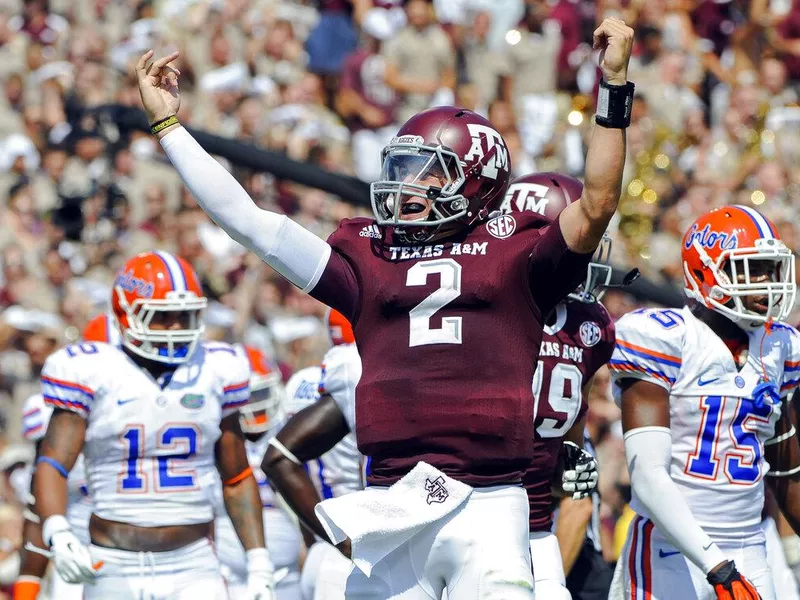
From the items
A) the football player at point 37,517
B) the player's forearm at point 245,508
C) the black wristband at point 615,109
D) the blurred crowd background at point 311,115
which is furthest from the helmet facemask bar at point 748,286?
the blurred crowd background at point 311,115

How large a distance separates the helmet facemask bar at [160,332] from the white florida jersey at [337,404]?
553 mm

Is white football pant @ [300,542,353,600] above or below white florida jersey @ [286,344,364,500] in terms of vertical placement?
below

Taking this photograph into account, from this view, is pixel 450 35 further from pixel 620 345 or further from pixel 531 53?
pixel 620 345

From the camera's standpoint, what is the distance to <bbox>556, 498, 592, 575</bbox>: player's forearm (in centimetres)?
580

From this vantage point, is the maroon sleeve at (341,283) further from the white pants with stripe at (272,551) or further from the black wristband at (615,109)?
the white pants with stripe at (272,551)

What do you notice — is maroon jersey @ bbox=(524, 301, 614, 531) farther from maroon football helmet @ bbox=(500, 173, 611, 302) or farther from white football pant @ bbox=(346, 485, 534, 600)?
white football pant @ bbox=(346, 485, 534, 600)

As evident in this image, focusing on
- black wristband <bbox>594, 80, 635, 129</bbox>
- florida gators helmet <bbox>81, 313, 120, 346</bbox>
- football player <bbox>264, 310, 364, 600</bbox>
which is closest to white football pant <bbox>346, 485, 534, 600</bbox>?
black wristband <bbox>594, 80, 635, 129</bbox>

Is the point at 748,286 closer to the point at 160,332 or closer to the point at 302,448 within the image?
the point at 302,448

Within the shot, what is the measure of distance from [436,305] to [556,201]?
1521 mm

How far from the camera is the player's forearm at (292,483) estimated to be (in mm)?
5749

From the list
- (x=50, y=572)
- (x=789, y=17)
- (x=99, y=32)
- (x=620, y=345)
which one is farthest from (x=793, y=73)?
(x=620, y=345)

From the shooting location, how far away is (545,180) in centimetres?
561

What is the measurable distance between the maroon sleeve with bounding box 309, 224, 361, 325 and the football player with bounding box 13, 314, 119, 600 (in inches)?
83.8

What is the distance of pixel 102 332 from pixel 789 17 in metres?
7.73
